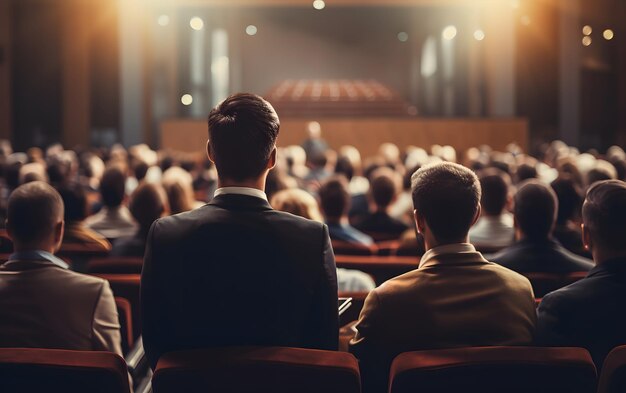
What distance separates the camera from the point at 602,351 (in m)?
2.34

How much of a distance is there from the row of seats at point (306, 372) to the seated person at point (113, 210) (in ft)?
12.0

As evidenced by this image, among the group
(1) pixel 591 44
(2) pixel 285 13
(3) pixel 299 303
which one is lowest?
(3) pixel 299 303

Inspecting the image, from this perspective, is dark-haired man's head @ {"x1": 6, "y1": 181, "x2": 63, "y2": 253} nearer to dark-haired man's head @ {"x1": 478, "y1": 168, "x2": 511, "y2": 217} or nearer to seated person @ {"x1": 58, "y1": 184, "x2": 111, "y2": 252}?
seated person @ {"x1": 58, "y1": 184, "x2": 111, "y2": 252}

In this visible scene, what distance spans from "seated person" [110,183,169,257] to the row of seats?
249cm

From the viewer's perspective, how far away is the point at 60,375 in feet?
5.97

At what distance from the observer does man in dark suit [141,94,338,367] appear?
82.2 inches

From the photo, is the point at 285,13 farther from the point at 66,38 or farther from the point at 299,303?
the point at 299,303

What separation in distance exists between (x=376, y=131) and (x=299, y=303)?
48.6 feet

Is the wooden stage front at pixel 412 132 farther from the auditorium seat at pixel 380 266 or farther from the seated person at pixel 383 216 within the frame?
the auditorium seat at pixel 380 266

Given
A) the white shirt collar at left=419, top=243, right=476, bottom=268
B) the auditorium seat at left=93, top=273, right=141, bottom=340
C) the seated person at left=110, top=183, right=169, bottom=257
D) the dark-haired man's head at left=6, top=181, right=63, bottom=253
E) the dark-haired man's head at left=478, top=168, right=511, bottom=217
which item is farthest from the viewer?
the dark-haired man's head at left=478, top=168, right=511, bottom=217

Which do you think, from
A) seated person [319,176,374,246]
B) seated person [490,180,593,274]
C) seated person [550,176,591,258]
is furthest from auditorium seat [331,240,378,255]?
seated person [550,176,591,258]

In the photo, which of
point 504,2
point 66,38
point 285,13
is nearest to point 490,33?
point 504,2

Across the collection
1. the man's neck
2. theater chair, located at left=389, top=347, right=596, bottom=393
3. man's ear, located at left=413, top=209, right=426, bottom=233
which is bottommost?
theater chair, located at left=389, top=347, right=596, bottom=393

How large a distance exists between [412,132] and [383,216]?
11325 mm
